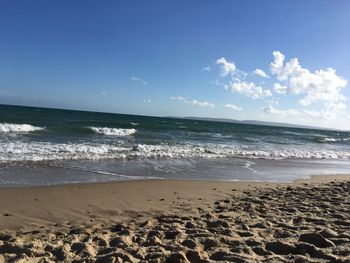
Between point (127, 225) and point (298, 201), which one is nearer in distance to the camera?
point (127, 225)

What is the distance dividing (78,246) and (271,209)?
370 centimetres

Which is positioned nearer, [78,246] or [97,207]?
[78,246]

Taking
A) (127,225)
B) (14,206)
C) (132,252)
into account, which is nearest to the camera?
(132,252)

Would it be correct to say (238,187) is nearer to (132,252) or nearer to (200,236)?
(200,236)

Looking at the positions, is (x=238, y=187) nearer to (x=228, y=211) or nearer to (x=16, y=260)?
(x=228, y=211)

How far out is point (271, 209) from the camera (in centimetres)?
639

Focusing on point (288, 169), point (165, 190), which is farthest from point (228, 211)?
point (288, 169)

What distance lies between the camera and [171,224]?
5.26 m

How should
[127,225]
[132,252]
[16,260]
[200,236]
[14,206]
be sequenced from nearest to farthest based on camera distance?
[16,260]
[132,252]
[200,236]
[127,225]
[14,206]

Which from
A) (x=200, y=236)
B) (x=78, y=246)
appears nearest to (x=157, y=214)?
(x=200, y=236)

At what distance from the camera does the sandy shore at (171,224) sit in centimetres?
398

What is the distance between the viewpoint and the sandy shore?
13.1 ft

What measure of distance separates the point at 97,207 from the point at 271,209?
10.6 feet

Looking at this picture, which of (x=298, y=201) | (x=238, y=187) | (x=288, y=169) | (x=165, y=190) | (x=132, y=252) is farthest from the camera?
(x=288, y=169)
